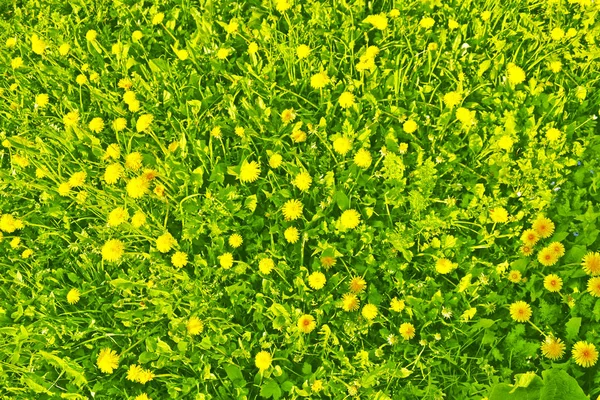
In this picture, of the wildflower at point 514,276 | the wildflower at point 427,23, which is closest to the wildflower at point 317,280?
the wildflower at point 514,276

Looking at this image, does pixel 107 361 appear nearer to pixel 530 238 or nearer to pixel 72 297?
pixel 72 297

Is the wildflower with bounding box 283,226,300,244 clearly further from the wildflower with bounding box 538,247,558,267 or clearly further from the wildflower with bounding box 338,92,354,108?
the wildflower with bounding box 538,247,558,267

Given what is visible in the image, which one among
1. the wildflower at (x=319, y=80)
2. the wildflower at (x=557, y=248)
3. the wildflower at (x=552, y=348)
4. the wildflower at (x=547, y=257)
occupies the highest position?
the wildflower at (x=319, y=80)

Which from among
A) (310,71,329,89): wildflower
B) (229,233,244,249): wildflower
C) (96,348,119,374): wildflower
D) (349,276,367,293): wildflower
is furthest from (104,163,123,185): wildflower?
(349,276,367,293): wildflower

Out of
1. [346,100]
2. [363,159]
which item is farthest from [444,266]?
[346,100]

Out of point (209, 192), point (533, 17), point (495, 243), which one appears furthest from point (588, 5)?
point (209, 192)

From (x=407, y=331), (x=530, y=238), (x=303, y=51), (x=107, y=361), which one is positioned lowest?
(x=107, y=361)

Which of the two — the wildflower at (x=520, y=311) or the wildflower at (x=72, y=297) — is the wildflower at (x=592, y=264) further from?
the wildflower at (x=72, y=297)
